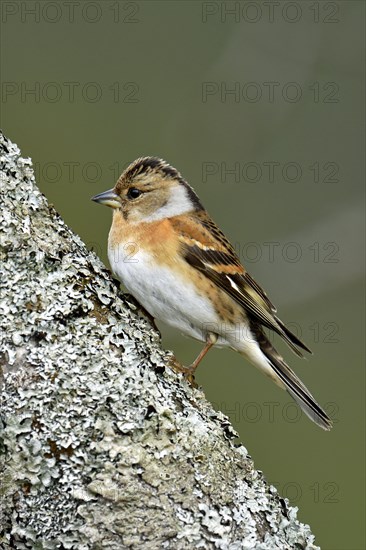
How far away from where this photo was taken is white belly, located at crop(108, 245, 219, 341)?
377cm

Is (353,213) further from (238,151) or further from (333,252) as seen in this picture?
(238,151)

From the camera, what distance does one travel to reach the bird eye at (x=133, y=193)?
428 centimetres

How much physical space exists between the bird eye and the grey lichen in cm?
143

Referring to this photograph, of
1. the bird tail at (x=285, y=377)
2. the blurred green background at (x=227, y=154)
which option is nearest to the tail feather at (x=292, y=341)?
the bird tail at (x=285, y=377)

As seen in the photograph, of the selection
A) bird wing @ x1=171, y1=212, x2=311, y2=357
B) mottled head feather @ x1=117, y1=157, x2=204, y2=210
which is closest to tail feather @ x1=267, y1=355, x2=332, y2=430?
bird wing @ x1=171, y1=212, x2=311, y2=357

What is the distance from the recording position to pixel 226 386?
6.07m

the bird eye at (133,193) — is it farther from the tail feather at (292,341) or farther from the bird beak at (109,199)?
the tail feather at (292,341)

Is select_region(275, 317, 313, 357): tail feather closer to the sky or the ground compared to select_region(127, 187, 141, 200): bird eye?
closer to the ground

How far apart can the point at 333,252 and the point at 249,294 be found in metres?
1.13

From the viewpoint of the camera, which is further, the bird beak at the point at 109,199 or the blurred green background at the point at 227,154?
the blurred green background at the point at 227,154

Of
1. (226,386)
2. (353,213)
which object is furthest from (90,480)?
(226,386)

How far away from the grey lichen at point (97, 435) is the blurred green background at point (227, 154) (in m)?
2.56

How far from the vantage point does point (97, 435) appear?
2.50m

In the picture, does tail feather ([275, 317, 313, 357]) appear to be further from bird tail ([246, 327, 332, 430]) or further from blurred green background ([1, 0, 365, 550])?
blurred green background ([1, 0, 365, 550])
